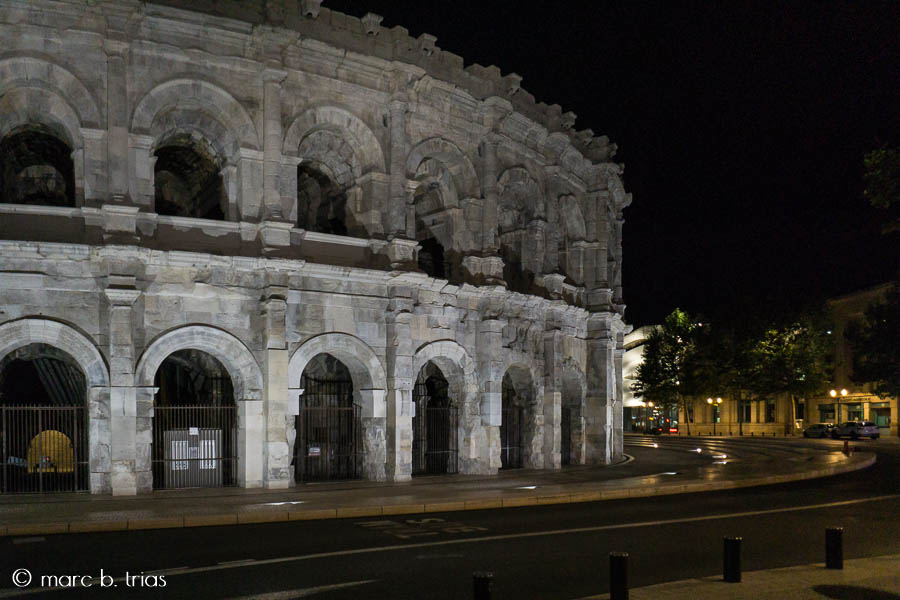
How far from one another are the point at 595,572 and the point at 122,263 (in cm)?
1214

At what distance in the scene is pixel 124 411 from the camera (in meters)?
17.2

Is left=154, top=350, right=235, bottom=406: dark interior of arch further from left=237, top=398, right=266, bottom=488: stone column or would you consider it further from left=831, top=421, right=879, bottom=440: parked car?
left=831, top=421, right=879, bottom=440: parked car

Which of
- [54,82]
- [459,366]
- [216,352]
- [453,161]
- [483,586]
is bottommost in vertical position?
[483,586]

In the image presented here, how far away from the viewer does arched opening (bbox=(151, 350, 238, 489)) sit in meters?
19.0

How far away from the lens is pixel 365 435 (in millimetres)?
20641

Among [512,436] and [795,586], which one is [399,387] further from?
[795,586]

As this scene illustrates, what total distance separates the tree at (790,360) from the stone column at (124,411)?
147ft

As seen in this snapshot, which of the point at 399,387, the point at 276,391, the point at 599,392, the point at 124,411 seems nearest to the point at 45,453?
the point at 124,411

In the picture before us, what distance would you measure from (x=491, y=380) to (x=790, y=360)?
121 feet

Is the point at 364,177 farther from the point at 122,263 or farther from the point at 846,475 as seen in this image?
the point at 846,475

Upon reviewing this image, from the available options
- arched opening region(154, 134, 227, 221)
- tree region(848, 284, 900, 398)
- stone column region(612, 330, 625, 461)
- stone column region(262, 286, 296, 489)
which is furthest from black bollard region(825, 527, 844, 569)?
stone column region(612, 330, 625, 461)

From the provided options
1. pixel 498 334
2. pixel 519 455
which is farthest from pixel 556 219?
pixel 519 455

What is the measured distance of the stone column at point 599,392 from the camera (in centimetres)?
2766

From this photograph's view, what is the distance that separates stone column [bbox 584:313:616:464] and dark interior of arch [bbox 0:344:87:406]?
15782mm
